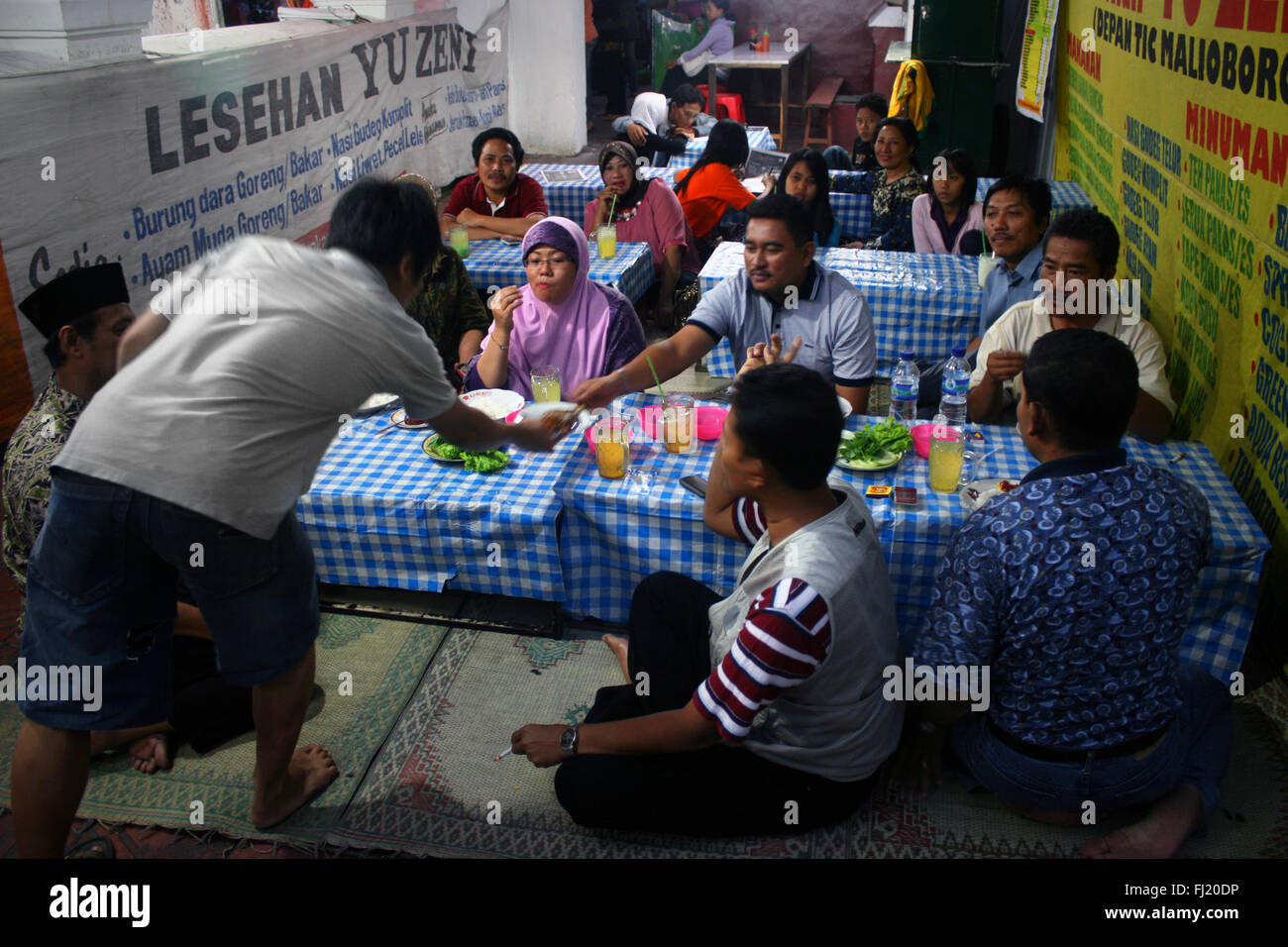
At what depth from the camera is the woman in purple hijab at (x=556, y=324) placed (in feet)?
13.2

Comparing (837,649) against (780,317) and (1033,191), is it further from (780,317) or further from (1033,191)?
(1033,191)

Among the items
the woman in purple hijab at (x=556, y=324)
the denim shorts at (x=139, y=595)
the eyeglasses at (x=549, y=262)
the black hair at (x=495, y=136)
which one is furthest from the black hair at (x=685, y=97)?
the denim shorts at (x=139, y=595)

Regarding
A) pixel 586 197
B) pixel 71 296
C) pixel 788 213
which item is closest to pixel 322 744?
pixel 71 296

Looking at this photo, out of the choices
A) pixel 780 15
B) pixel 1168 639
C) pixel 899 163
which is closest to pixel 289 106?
pixel 899 163

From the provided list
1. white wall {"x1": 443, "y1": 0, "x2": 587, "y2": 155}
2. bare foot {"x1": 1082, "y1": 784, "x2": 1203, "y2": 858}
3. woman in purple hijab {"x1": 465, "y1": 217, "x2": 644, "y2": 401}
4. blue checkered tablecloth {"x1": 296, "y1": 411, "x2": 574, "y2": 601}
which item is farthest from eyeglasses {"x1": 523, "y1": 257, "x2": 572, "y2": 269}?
white wall {"x1": 443, "y1": 0, "x2": 587, "y2": 155}

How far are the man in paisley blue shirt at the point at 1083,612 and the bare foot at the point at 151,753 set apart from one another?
2318 mm

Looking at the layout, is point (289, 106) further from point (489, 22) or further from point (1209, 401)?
point (1209, 401)

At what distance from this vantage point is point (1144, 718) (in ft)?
7.72

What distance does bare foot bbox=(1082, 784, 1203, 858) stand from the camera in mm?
2458

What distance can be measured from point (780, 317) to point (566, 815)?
7.11ft

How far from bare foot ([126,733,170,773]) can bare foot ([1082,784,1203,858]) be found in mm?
2730

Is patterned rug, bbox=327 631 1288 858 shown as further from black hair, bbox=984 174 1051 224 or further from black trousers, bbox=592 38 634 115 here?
black trousers, bbox=592 38 634 115

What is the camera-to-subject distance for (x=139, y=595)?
234cm
